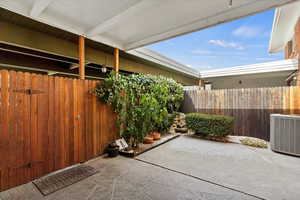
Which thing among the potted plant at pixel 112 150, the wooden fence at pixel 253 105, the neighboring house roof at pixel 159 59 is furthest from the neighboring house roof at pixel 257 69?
the potted plant at pixel 112 150

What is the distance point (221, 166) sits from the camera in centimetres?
304

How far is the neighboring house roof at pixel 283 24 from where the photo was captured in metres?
4.35

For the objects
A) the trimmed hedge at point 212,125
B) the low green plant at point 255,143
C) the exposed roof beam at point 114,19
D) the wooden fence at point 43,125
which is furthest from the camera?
the trimmed hedge at point 212,125

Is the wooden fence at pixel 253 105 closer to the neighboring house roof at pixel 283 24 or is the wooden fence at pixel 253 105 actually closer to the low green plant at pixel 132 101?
the neighboring house roof at pixel 283 24

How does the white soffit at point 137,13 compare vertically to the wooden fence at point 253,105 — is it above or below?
above

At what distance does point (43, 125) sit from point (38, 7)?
217 centimetres

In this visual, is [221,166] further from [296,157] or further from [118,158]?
[118,158]

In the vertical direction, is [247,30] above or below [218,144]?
above

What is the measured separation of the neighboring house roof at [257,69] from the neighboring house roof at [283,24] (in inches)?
39.4

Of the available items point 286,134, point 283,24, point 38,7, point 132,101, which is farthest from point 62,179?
point 283,24

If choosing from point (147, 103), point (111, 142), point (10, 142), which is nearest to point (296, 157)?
point (147, 103)

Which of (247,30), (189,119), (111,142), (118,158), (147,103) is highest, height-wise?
(247,30)

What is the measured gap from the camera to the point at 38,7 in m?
2.55

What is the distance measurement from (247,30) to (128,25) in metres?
12.8
